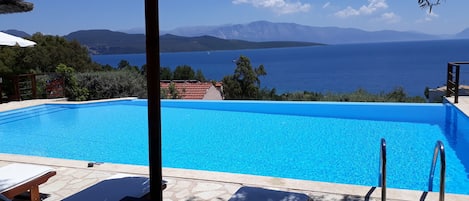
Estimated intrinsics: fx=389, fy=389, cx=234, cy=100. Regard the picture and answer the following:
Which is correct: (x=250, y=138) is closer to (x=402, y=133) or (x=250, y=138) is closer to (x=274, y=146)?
(x=274, y=146)

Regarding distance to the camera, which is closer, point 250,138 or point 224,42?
point 250,138

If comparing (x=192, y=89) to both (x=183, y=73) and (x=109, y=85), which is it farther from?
(x=183, y=73)

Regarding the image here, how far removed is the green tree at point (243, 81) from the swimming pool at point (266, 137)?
6.57m

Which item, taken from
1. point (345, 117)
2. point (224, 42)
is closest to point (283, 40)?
point (224, 42)

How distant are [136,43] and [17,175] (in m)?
87.0

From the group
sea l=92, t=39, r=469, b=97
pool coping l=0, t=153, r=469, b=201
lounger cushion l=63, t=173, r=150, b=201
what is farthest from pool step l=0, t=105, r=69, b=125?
sea l=92, t=39, r=469, b=97

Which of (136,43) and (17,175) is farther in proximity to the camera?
(136,43)

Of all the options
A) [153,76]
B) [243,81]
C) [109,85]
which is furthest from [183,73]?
[153,76]

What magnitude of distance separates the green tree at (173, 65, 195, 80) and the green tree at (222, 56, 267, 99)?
14.4ft

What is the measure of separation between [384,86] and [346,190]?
34927 millimetres

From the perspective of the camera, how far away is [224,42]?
116m

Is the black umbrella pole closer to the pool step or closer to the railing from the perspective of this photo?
the railing

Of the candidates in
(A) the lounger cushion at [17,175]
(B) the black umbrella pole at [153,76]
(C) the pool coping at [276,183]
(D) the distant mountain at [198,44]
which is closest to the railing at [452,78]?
(C) the pool coping at [276,183]

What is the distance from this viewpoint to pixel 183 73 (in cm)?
2250
